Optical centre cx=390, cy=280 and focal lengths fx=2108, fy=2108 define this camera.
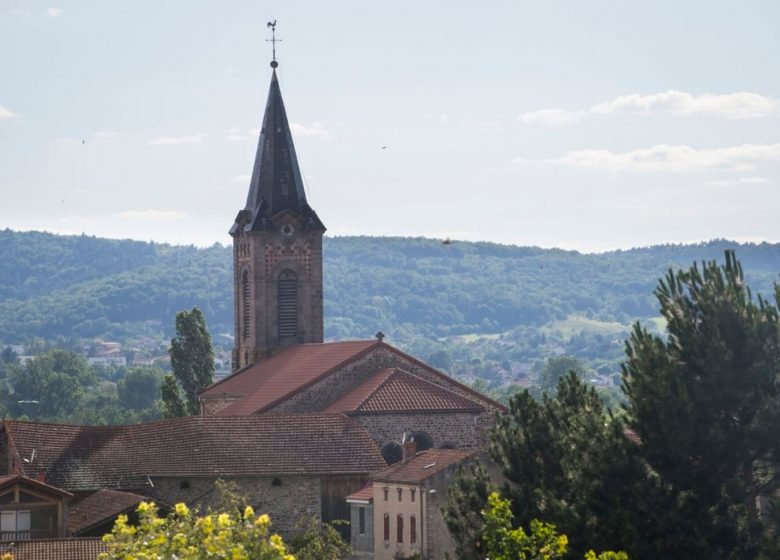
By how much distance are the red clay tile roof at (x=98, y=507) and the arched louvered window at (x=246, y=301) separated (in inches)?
911

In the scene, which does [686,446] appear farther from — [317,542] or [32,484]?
[32,484]

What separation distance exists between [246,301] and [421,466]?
80.2 feet

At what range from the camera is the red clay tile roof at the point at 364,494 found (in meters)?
65.4

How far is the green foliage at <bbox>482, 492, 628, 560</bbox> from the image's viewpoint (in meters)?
39.6

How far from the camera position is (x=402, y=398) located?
7150 cm

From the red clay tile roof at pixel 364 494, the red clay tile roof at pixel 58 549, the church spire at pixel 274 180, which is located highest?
the church spire at pixel 274 180

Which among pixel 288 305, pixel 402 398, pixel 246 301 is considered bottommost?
pixel 402 398

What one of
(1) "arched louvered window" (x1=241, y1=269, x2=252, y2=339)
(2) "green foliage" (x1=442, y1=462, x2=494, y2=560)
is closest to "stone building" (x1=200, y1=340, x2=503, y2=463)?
(1) "arched louvered window" (x1=241, y1=269, x2=252, y2=339)

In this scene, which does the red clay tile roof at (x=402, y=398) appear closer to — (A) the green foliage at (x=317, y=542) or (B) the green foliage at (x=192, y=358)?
(A) the green foliage at (x=317, y=542)

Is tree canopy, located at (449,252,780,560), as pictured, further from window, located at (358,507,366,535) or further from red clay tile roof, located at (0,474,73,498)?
red clay tile roof, located at (0,474,73,498)

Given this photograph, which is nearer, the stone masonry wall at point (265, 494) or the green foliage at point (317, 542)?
the green foliage at point (317, 542)

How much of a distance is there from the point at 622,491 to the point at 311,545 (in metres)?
12.9

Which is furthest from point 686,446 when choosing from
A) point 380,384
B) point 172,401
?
point 172,401

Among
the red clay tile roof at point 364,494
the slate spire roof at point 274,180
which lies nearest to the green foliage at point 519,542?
the red clay tile roof at point 364,494
